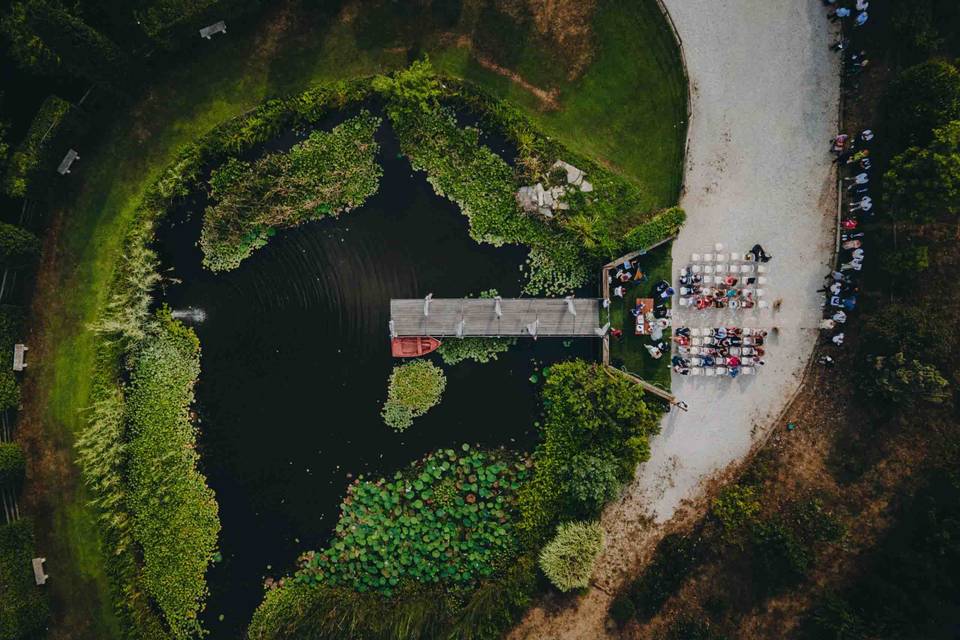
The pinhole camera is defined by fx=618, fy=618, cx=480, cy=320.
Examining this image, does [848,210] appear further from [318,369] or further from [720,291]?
[318,369]

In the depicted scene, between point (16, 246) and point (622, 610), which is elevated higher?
point (16, 246)

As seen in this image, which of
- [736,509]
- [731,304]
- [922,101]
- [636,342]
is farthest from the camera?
[636,342]

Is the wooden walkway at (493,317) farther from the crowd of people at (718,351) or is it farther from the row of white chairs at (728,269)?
the row of white chairs at (728,269)

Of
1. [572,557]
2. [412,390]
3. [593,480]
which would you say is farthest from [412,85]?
[572,557]

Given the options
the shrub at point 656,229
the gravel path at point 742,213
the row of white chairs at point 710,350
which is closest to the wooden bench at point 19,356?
the gravel path at point 742,213

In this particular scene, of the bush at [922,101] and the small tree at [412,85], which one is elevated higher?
the small tree at [412,85]

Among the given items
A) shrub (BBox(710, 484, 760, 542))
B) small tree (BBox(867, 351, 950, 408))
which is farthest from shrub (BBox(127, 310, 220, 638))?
small tree (BBox(867, 351, 950, 408))
